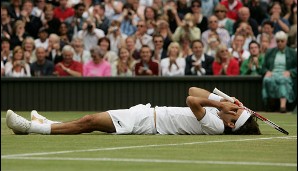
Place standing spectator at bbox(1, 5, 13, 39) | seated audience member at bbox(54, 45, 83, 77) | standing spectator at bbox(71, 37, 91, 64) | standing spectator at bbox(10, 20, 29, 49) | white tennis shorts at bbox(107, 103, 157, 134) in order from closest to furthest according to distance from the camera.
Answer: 1. white tennis shorts at bbox(107, 103, 157, 134)
2. seated audience member at bbox(54, 45, 83, 77)
3. standing spectator at bbox(71, 37, 91, 64)
4. standing spectator at bbox(10, 20, 29, 49)
5. standing spectator at bbox(1, 5, 13, 39)

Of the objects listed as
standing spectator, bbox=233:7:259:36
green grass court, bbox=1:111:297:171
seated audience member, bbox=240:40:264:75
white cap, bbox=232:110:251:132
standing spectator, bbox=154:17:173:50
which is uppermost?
standing spectator, bbox=233:7:259:36

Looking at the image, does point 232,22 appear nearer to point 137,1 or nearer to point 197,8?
point 197,8

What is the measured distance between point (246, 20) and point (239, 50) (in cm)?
143

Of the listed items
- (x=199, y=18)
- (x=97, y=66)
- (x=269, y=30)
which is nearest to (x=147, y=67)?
(x=97, y=66)

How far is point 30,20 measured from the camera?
27.2 meters

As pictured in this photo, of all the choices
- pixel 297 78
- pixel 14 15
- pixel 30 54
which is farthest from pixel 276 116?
pixel 14 15

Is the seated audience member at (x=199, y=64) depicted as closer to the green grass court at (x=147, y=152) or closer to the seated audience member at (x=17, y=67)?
the seated audience member at (x=17, y=67)

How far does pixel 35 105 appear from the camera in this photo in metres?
24.2

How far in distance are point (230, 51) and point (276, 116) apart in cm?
→ 318

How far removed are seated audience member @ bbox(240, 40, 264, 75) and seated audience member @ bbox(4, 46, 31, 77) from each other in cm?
495

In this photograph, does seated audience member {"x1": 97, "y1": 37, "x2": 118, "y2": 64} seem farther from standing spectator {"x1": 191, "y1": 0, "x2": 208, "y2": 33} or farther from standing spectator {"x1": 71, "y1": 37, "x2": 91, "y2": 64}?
standing spectator {"x1": 191, "y1": 0, "x2": 208, "y2": 33}

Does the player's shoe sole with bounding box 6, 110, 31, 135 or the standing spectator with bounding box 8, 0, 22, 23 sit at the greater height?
the standing spectator with bounding box 8, 0, 22, 23

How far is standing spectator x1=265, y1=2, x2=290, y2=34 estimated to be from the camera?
83.7 feet

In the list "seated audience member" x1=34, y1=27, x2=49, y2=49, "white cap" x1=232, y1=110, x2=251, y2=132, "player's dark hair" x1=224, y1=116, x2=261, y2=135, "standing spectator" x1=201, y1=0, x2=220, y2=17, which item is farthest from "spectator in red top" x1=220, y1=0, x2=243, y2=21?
"white cap" x1=232, y1=110, x2=251, y2=132
